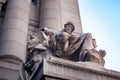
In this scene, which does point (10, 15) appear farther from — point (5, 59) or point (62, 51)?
point (62, 51)

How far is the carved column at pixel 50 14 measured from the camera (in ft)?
52.5

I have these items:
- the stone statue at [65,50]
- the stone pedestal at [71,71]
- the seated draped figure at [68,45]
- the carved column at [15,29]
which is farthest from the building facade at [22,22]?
the stone pedestal at [71,71]

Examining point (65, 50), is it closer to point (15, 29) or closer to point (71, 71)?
point (71, 71)

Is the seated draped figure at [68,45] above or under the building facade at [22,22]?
under

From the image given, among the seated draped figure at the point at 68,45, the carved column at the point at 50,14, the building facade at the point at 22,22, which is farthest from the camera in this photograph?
the carved column at the point at 50,14

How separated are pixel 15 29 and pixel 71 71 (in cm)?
737

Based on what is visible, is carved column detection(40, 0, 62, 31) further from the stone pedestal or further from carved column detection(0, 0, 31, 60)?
the stone pedestal

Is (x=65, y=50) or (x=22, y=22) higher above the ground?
(x=22, y=22)

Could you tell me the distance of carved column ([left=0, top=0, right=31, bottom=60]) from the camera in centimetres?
1346

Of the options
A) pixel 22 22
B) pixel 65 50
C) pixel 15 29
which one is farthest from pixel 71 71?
pixel 22 22

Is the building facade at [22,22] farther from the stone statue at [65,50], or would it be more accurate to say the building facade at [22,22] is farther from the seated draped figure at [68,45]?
the seated draped figure at [68,45]

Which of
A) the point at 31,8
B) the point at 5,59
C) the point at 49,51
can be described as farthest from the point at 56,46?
the point at 31,8

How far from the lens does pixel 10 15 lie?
15312mm

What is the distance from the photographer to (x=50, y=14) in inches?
661
